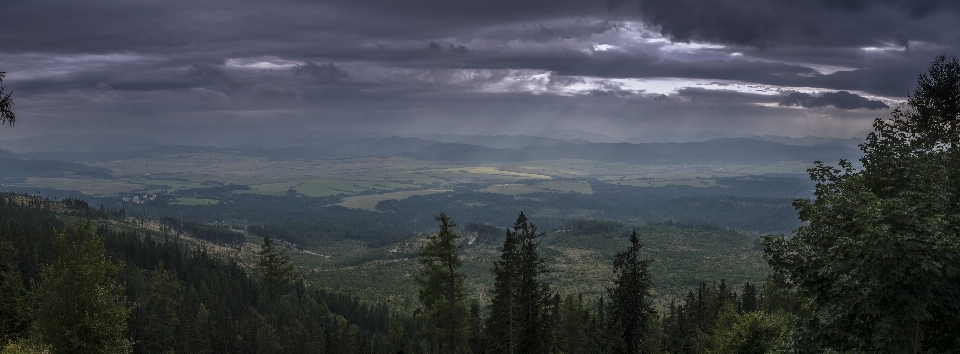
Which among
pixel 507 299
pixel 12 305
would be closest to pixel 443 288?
pixel 507 299

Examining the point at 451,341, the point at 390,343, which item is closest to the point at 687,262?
the point at 390,343

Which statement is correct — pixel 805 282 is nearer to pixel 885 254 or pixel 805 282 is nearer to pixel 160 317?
pixel 885 254

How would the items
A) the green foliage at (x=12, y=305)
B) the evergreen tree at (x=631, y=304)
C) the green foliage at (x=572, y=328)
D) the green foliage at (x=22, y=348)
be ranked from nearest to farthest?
the green foliage at (x=22, y=348)
the green foliage at (x=12, y=305)
the evergreen tree at (x=631, y=304)
the green foliage at (x=572, y=328)

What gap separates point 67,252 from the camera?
27.2 m

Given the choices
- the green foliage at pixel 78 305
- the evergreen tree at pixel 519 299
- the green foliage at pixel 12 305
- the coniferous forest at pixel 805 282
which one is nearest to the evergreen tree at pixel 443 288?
the coniferous forest at pixel 805 282

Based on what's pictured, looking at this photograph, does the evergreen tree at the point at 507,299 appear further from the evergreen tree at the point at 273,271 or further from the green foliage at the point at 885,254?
the evergreen tree at the point at 273,271

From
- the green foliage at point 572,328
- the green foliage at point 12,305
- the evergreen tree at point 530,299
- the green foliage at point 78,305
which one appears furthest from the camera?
the green foliage at point 572,328

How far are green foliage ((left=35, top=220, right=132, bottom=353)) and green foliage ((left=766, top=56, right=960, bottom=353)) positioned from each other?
98.3 feet

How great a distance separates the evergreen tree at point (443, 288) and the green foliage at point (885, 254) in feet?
76.0

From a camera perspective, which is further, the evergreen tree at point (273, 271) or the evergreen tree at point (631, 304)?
the evergreen tree at point (273, 271)

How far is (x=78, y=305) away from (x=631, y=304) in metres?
32.8

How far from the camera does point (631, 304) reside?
132 ft

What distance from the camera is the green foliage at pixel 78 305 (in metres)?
26.5

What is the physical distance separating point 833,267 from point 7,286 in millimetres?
38020
